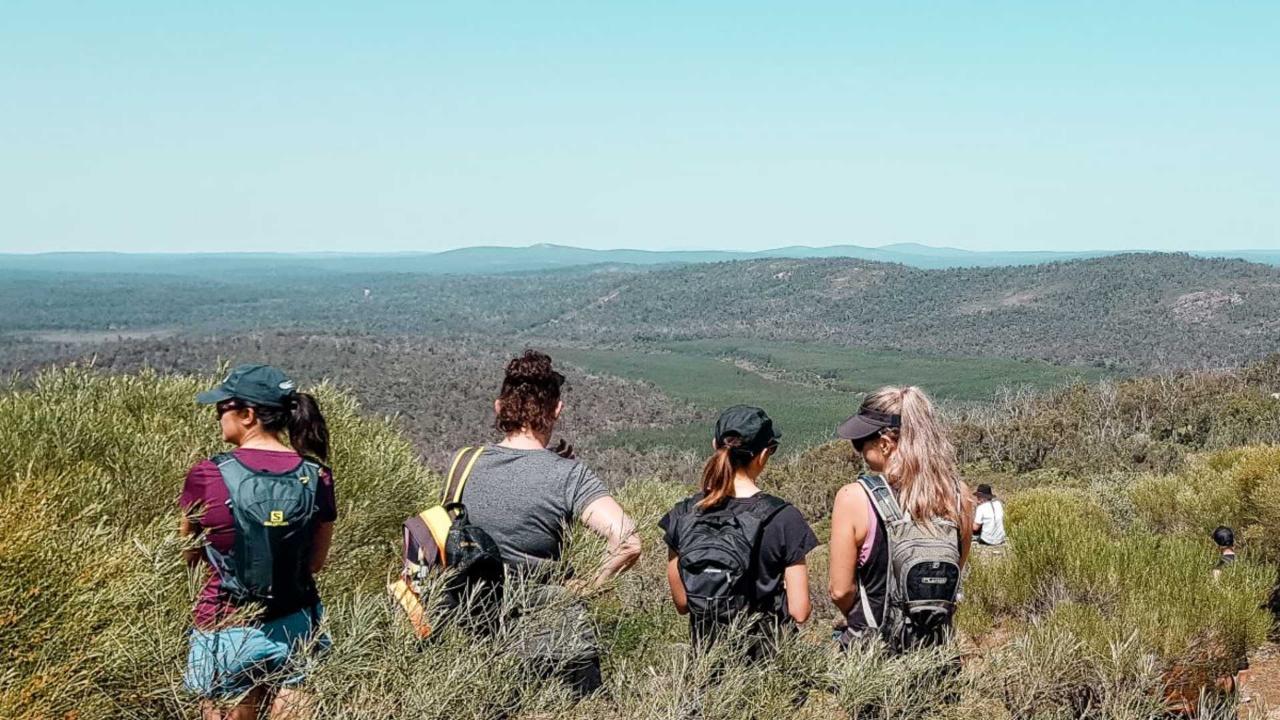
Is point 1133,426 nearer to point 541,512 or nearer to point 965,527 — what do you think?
point 965,527

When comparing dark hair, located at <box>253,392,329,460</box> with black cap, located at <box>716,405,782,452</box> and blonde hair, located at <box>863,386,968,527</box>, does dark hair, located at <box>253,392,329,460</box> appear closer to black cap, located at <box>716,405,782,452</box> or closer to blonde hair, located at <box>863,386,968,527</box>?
black cap, located at <box>716,405,782,452</box>

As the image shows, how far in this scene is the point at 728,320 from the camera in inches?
6850

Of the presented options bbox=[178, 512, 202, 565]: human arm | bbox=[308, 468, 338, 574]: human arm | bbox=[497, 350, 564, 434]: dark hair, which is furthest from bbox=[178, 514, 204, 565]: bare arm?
bbox=[497, 350, 564, 434]: dark hair

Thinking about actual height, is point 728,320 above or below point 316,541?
below

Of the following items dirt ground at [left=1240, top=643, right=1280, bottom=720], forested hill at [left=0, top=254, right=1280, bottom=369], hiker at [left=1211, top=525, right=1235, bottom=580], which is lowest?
forested hill at [left=0, top=254, right=1280, bottom=369]

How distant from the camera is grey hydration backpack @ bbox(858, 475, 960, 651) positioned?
2.81 m

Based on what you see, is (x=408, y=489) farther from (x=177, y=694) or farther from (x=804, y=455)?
(x=804, y=455)

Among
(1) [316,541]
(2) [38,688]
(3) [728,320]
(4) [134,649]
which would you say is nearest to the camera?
(2) [38,688]

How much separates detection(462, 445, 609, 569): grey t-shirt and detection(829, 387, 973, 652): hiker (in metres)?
0.77

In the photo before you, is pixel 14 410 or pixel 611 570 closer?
pixel 611 570

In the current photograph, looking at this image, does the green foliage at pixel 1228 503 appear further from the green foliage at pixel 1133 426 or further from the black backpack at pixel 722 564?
the green foliage at pixel 1133 426

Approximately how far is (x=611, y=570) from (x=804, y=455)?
33.8m

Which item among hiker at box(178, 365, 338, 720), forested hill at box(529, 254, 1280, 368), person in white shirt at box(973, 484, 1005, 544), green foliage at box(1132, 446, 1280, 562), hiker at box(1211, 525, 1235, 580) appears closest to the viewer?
hiker at box(178, 365, 338, 720)

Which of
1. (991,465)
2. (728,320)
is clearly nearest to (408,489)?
(991,465)
